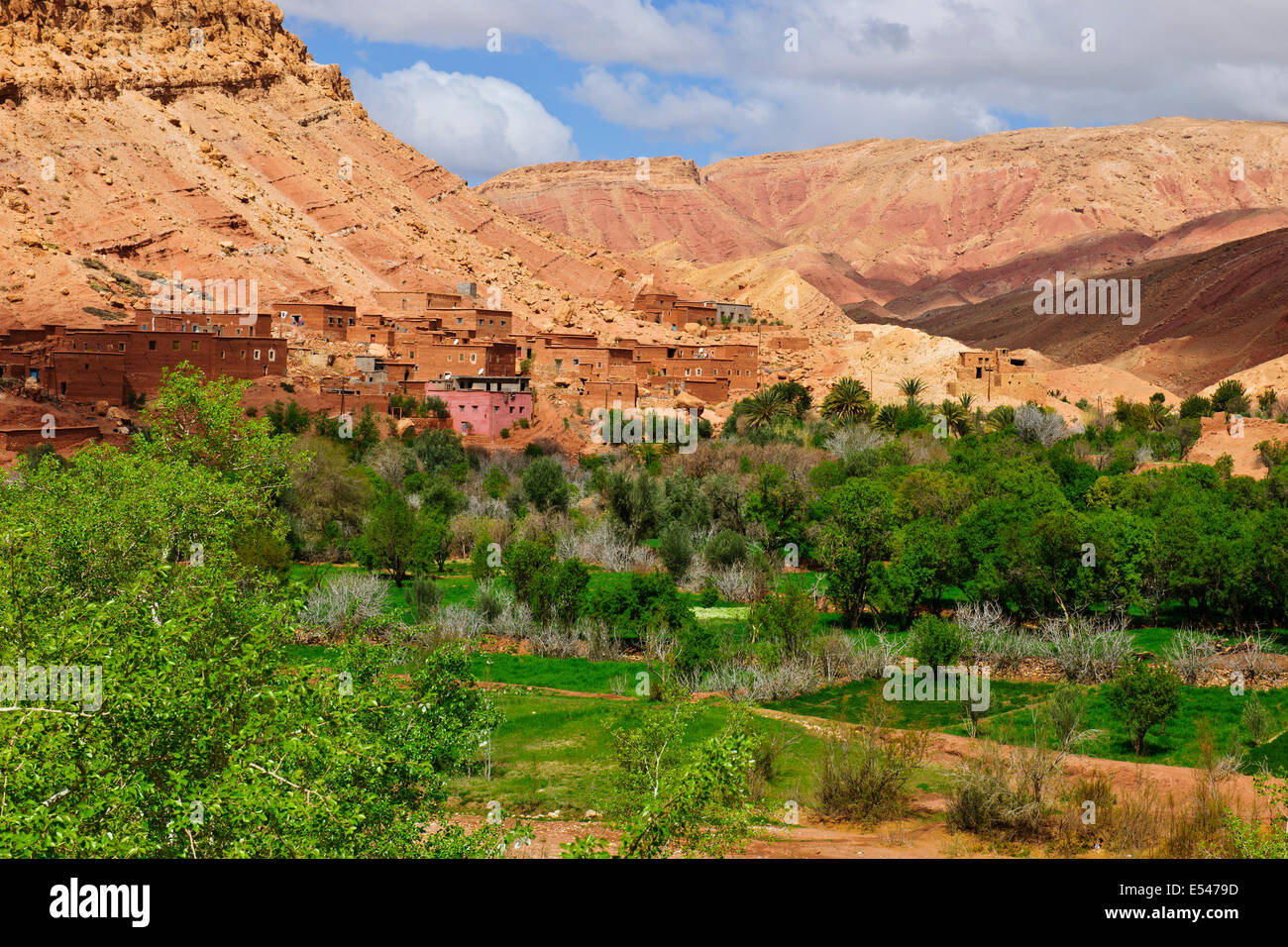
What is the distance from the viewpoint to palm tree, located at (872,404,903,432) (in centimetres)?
5769

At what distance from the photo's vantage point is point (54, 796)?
7957 millimetres

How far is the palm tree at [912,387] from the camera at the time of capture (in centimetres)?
6541

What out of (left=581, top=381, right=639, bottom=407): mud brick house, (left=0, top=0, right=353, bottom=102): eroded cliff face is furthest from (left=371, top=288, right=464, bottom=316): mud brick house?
(left=0, top=0, right=353, bottom=102): eroded cliff face

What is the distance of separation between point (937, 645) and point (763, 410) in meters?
36.4

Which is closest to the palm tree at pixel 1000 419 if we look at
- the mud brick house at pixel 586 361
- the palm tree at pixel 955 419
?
the palm tree at pixel 955 419

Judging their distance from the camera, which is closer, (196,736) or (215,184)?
(196,736)

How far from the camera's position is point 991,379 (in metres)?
68.1

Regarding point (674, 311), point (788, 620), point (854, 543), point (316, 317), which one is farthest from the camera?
point (674, 311)

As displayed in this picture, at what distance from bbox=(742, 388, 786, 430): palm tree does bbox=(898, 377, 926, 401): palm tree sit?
7856mm

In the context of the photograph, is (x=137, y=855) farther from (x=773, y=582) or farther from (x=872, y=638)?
(x=773, y=582)

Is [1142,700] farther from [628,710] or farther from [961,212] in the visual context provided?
[961,212]

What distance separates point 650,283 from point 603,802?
7460 cm

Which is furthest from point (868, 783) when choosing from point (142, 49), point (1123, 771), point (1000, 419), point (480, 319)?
point (142, 49)
